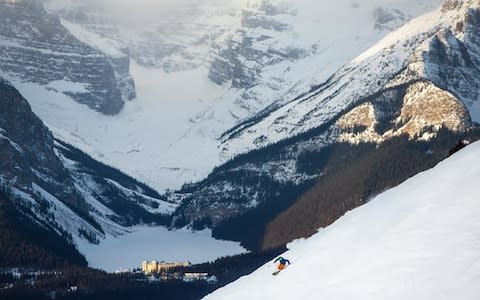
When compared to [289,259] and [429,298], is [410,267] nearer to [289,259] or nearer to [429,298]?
[429,298]

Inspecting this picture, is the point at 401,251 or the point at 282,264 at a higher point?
the point at 401,251

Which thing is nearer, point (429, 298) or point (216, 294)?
point (429, 298)

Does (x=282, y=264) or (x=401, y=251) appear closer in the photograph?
(x=401, y=251)

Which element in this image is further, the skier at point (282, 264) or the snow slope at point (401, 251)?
the skier at point (282, 264)

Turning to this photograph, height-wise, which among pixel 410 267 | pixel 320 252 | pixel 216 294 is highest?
pixel 410 267

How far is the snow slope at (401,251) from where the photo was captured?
45.1 m

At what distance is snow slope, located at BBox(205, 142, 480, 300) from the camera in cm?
4509

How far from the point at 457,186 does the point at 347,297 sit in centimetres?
1128

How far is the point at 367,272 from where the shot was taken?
4978 cm

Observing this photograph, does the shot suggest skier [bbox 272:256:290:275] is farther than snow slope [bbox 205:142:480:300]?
Yes

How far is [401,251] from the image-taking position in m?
49.9

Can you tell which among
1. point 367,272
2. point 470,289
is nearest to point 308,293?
point 367,272

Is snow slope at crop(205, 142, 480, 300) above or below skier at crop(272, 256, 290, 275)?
above

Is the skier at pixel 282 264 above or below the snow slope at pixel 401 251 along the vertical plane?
below
